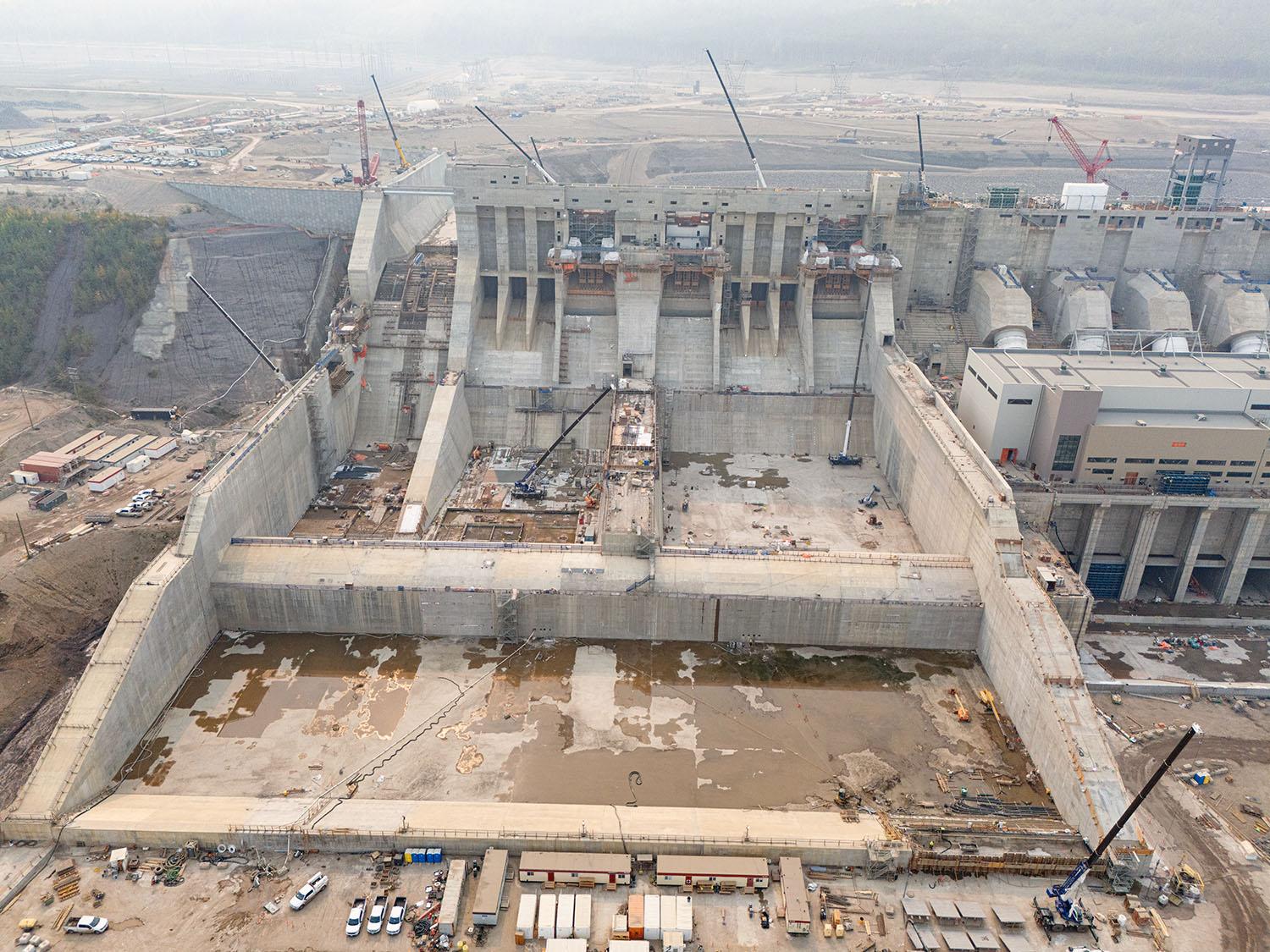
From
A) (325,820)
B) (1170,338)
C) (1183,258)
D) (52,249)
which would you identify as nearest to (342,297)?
(52,249)

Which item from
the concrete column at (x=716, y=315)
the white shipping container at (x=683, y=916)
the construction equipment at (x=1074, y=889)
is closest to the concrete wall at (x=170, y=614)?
the white shipping container at (x=683, y=916)

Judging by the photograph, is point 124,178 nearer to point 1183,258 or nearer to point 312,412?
point 312,412

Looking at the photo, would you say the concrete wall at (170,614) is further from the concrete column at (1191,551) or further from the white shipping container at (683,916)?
the concrete column at (1191,551)

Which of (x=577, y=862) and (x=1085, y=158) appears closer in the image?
(x=577, y=862)

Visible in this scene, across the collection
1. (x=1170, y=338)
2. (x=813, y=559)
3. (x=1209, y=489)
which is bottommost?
(x=813, y=559)

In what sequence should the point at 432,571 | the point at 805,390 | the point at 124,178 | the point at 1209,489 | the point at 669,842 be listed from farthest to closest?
the point at 124,178, the point at 805,390, the point at 1209,489, the point at 432,571, the point at 669,842

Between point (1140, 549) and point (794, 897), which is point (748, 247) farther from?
point (794, 897)

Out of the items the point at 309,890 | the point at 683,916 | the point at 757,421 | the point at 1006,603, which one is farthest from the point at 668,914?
the point at 757,421
